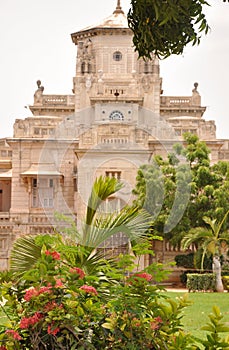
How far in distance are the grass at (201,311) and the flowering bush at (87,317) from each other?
502 centimetres

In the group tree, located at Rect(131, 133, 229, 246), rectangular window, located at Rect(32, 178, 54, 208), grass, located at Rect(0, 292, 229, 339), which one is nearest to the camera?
grass, located at Rect(0, 292, 229, 339)

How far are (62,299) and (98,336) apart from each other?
0.40 metres

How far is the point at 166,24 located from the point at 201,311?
10.7 m

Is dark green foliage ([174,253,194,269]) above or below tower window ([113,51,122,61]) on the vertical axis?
below

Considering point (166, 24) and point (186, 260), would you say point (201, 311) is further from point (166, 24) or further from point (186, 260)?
point (186, 260)

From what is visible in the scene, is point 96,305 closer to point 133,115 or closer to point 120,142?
point 120,142

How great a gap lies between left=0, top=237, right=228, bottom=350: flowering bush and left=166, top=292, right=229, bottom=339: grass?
5016mm

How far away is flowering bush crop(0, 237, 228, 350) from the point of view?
15.8 ft

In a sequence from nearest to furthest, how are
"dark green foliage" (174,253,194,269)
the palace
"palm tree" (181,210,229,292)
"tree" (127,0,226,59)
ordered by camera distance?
"tree" (127,0,226,59) → "palm tree" (181,210,229,292) → "dark green foliage" (174,253,194,269) → the palace

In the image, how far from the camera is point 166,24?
4727 millimetres

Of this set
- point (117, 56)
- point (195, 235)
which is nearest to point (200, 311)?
point (195, 235)

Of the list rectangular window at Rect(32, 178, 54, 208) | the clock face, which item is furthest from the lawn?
the clock face

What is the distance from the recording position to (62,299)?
495 centimetres

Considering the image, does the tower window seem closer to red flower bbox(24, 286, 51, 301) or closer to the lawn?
the lawn
